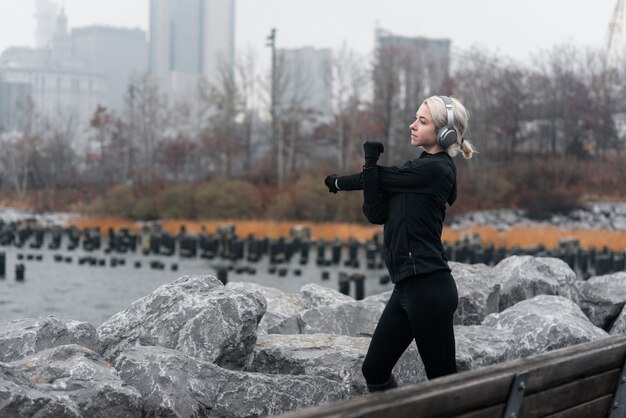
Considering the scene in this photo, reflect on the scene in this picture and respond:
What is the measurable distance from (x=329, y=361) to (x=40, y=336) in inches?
69.9

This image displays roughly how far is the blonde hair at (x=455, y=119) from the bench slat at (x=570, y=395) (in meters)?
1.13

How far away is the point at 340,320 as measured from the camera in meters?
7.80

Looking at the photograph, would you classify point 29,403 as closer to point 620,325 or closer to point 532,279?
point 620,325

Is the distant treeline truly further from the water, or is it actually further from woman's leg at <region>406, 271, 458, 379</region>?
woman's leg at <region>406, 271, 458, 379</region>

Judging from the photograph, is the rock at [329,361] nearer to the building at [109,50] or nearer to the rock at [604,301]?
the rock at [604,301]

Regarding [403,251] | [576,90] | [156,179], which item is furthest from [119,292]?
[576,90]

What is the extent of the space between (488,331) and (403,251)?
8.29 feet

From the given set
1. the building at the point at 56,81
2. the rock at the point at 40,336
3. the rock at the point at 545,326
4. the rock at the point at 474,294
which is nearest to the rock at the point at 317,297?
the rock at the point at 474,294

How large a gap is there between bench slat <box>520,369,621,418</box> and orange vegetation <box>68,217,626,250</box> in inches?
1002

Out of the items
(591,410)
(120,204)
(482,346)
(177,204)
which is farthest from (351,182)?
(120,204)

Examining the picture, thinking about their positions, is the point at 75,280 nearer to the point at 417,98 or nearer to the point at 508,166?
the point at 508,166

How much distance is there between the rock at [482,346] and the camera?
236 inches

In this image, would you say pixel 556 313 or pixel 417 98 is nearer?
pixel 556 313

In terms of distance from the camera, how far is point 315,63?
15950cm
